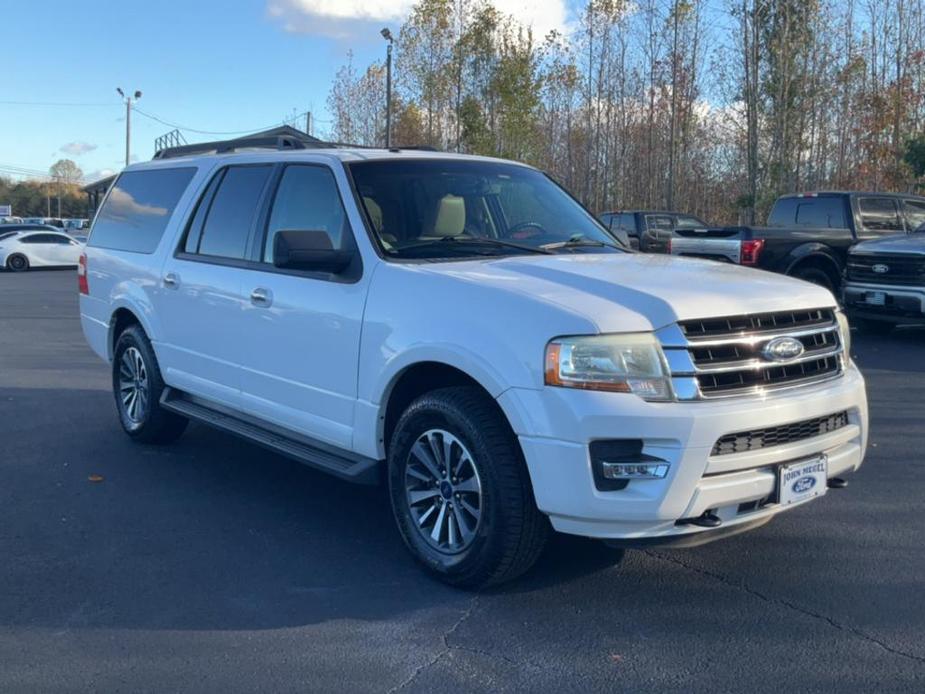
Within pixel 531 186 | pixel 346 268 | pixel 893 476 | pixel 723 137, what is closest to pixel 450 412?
pixel 346 268

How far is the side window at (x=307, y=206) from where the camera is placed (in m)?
5.06

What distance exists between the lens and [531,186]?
19.0ft

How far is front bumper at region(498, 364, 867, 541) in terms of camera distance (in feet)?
12.1

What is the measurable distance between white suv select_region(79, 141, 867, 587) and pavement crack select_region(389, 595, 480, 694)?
142 millimetres

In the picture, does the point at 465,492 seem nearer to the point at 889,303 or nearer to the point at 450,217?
the point at 450,217

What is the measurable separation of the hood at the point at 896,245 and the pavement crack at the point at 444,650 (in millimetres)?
9866

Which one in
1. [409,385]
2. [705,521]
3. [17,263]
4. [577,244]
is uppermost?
[17,263]

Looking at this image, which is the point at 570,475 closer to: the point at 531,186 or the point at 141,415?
the point at 531,186

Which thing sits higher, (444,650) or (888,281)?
(888,281)

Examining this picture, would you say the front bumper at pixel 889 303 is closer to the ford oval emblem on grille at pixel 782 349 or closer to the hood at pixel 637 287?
the hood at pixel 637 287

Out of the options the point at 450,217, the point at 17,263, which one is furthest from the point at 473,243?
the point at 17,263

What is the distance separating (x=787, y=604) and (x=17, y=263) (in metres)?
33.4

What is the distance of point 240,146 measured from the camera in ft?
22.1

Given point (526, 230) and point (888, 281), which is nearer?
point (526, 230)
